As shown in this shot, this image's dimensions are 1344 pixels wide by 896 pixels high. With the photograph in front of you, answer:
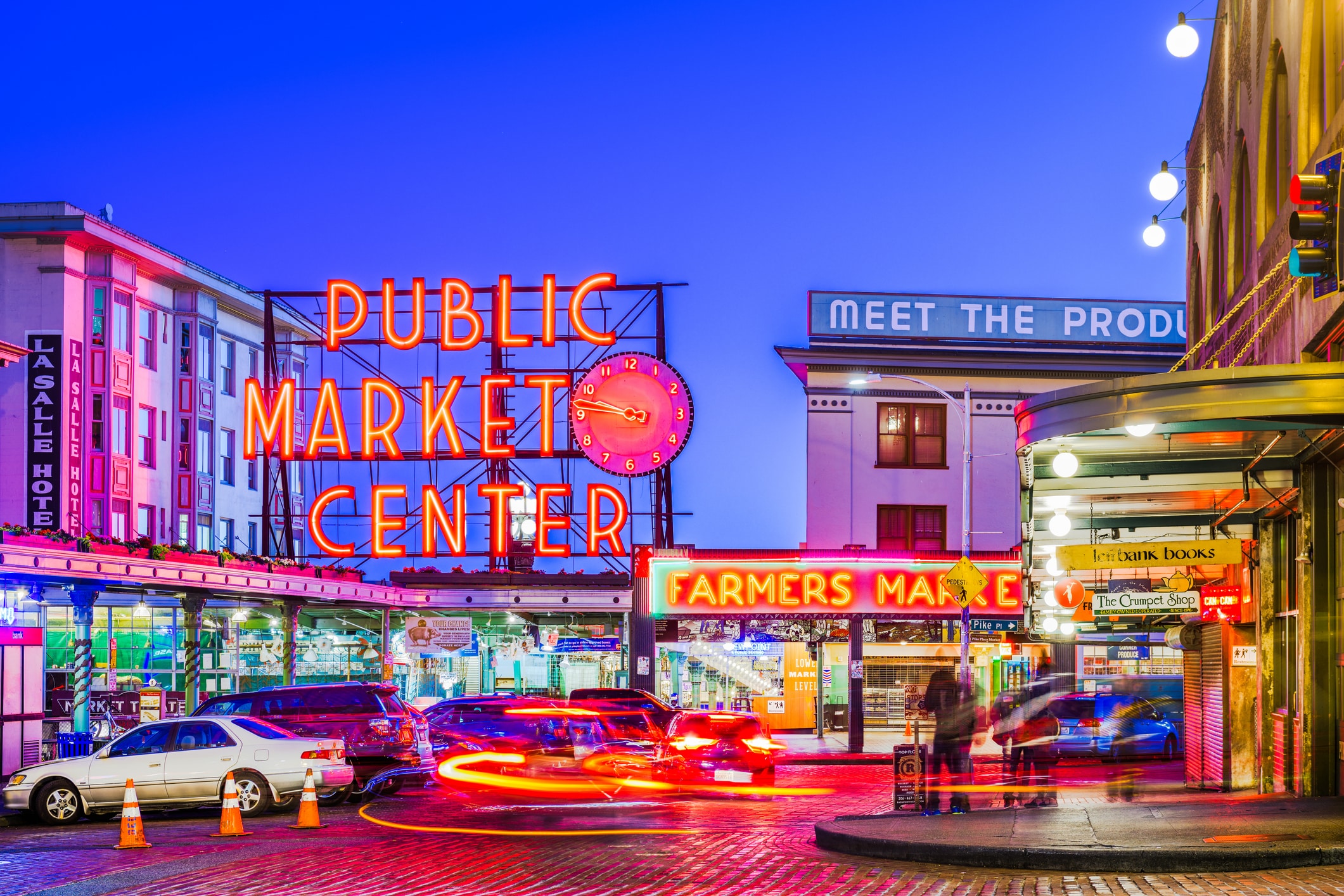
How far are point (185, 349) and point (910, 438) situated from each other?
99.3 ft

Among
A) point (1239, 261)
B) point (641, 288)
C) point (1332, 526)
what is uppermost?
point (641, 288)

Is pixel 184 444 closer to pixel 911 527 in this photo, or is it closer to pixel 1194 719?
pixel 911 527

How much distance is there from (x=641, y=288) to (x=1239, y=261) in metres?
26.3

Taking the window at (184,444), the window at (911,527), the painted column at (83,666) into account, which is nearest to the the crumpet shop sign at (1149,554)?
the painted column at (83,666)

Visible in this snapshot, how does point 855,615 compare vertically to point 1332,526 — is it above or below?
below

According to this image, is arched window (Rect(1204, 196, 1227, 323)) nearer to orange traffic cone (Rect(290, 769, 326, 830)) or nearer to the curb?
the curb

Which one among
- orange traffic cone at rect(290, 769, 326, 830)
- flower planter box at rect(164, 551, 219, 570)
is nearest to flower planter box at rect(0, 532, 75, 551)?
flower planter box at rect(164, 551, 219, 570)

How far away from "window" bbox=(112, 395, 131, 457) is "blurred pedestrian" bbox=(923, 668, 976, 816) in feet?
133

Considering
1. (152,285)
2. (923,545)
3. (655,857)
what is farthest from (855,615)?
(152,285)

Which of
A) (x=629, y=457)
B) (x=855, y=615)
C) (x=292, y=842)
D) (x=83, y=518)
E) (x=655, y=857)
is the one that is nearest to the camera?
(x=655, y=857)

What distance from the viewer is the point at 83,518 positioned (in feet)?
172

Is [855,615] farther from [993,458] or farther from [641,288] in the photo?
[641,288]

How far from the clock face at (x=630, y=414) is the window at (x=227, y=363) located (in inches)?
950

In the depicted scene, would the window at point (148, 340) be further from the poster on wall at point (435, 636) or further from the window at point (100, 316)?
the poster on wall at point (435, 636)
